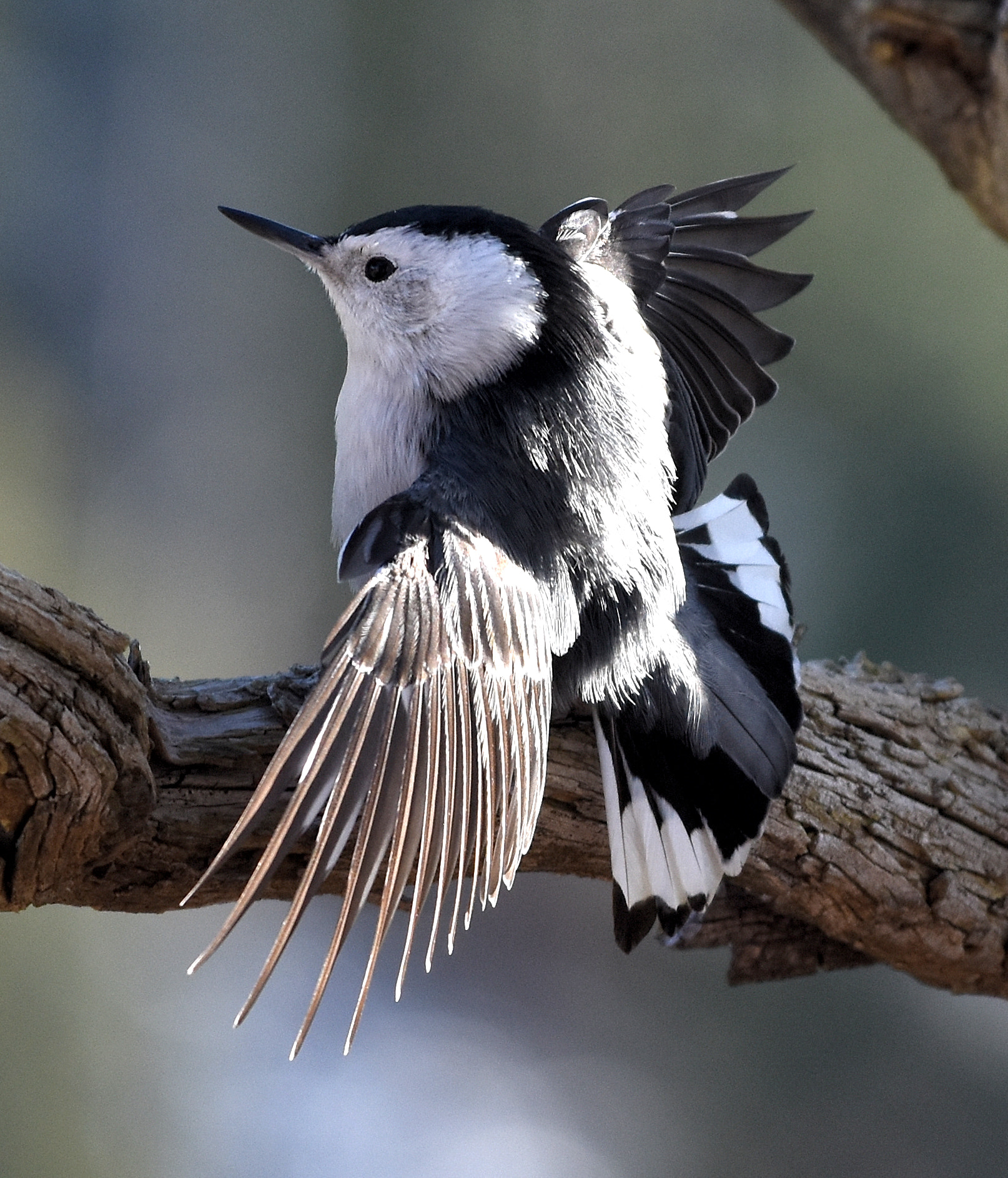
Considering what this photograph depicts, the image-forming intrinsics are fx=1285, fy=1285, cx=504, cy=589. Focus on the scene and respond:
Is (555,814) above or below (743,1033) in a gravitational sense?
above

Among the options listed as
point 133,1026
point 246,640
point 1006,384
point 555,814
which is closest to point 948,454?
point 1006,384

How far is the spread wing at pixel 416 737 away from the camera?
1068mm

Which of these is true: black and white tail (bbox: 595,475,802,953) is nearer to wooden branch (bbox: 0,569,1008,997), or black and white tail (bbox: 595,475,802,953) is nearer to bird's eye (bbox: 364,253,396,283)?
wooden branch (bbox: 0,569,1008,997)

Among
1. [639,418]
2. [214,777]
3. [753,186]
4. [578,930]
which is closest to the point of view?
[214,777]

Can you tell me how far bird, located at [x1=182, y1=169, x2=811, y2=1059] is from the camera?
1136mm

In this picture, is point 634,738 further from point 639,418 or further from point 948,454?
point 948,454

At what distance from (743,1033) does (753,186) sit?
2396mm

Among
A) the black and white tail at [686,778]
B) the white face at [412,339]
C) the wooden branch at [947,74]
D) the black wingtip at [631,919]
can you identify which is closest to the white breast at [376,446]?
the white face at [412,339]

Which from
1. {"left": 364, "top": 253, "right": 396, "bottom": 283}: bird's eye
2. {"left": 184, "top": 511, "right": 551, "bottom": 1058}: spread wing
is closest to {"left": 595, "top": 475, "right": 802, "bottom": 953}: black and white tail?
{"left": 184, "top": 511, "right": 551, "bottom": 1058}: spread wing

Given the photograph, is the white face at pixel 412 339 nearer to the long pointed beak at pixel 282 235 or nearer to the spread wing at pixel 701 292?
the long pointed beak at pixel 282 235

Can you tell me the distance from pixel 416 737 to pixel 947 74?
667 mm

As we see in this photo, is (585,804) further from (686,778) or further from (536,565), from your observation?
(536,565)

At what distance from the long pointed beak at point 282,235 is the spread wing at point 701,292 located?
33 cm

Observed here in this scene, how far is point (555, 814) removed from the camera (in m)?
1.54
